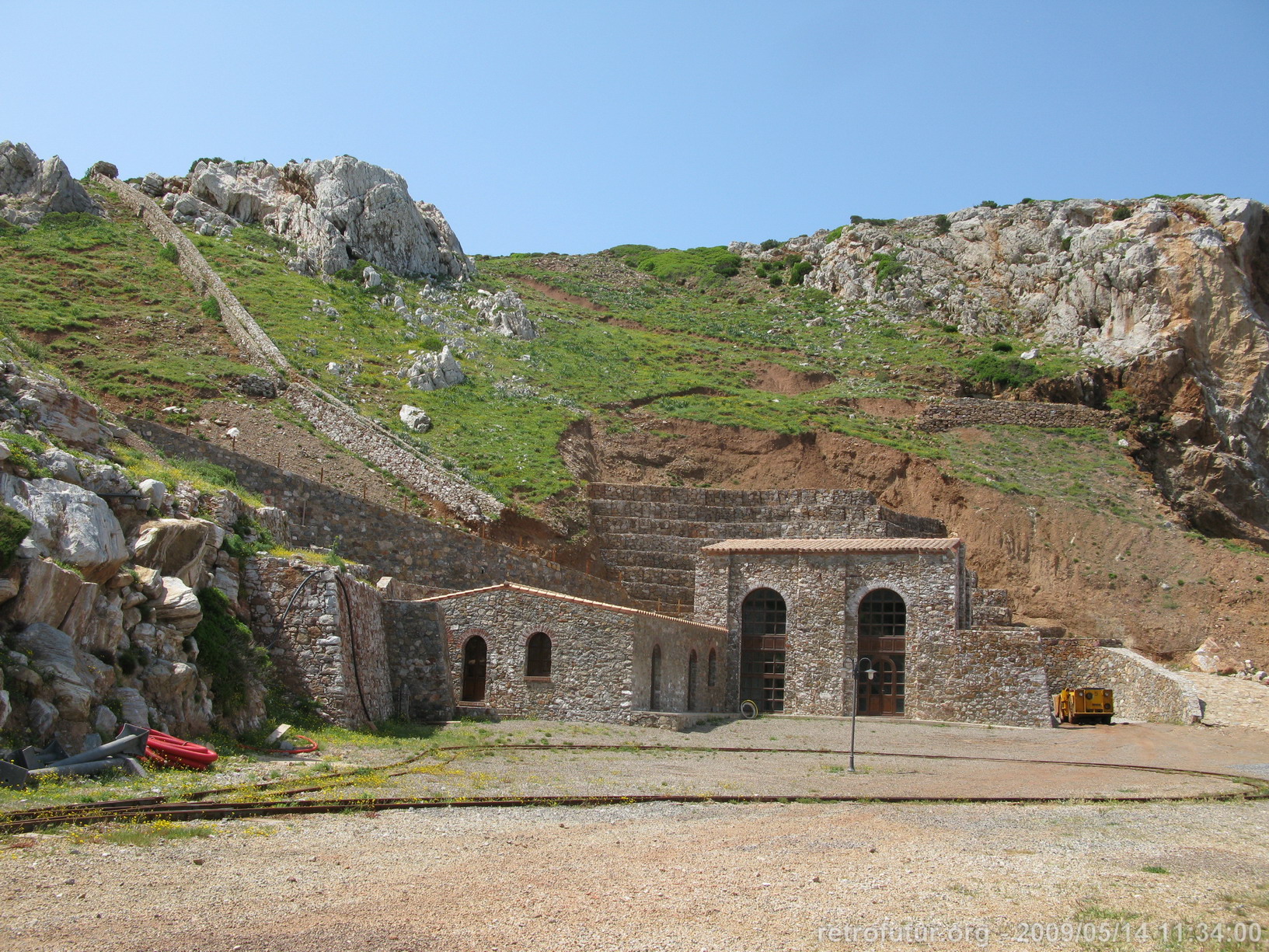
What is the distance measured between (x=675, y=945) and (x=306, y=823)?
16.4 feet

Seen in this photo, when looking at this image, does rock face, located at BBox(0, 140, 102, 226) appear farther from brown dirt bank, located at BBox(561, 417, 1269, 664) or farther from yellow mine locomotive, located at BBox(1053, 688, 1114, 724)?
yellow mine locomotive, located at BBox(1053, 688, 1114, 724)

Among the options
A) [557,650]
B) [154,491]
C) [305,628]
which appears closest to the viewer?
[154,491]

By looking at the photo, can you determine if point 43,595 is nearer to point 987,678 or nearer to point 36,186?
point 987,678

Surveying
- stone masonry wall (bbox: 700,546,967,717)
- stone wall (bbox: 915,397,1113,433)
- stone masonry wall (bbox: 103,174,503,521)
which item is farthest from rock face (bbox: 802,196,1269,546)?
stone masonry wall (bbox: 103,174,503,521)

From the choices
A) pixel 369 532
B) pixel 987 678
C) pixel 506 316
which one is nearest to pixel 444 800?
pixel 369 532

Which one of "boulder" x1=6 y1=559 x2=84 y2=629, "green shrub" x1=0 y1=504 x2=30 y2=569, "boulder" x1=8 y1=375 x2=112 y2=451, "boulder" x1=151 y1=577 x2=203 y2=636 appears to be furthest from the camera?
"boulder" x1=8 y1=375 x2=112 y2=451

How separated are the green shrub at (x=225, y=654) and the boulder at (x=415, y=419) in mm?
26311

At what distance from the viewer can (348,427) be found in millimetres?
40719

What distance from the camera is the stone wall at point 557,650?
2502 centimetres

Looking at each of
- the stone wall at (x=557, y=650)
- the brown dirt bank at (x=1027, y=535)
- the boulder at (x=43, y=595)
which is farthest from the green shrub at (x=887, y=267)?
the boulder at (x=43, y=595)

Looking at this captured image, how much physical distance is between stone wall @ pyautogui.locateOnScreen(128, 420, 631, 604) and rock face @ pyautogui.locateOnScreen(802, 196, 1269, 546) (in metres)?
37.5

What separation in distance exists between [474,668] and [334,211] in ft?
142

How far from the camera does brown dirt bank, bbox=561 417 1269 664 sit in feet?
134

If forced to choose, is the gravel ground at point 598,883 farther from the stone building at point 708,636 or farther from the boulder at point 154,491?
the stone building at point 708,636
